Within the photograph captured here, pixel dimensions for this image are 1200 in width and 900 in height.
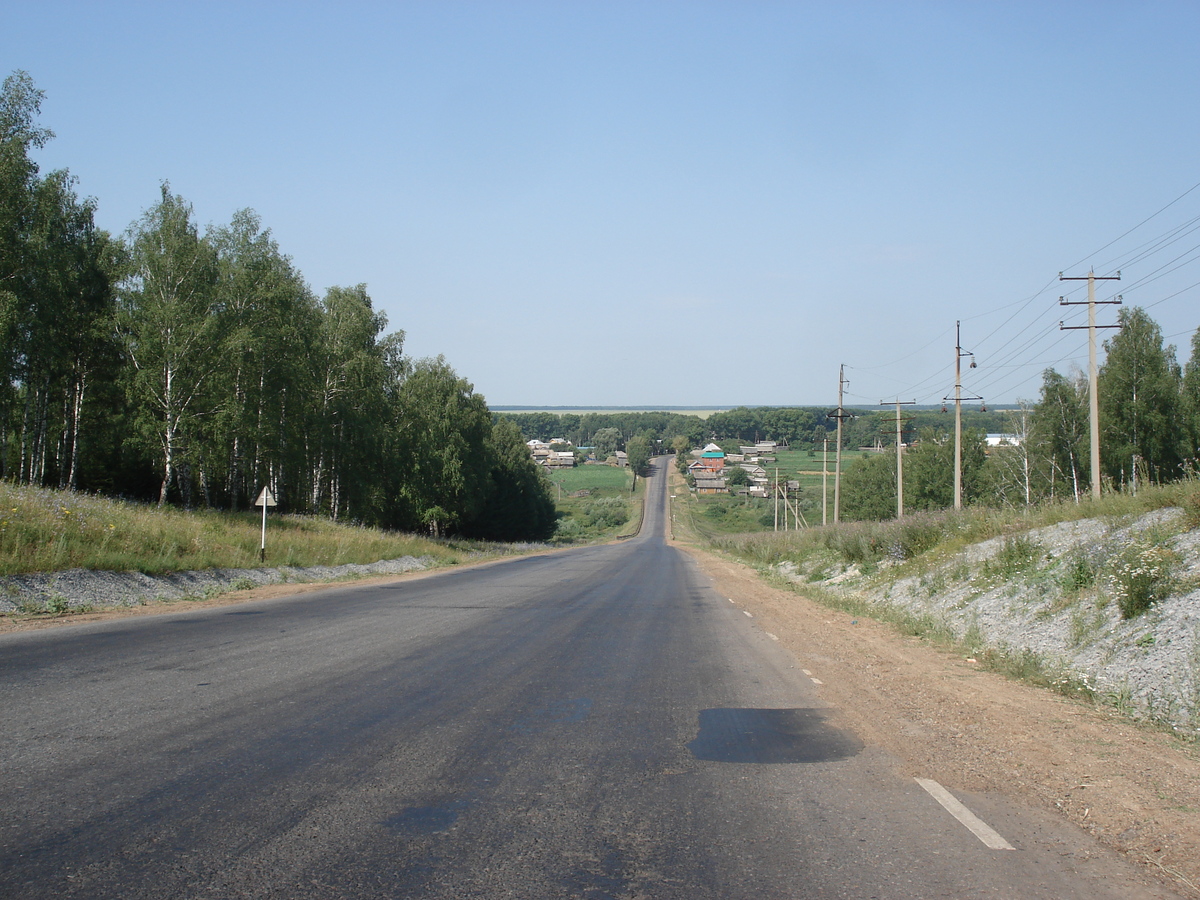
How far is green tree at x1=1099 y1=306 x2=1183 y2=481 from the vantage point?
1767 inches

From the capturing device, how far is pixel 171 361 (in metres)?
32.1

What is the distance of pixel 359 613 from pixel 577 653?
6.14m

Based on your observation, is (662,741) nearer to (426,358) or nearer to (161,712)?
(161,712)

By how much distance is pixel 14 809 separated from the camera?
4398 mm

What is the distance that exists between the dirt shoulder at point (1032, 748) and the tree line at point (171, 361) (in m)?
28.0

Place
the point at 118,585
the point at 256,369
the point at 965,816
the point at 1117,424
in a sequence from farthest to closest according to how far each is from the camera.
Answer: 1. the point at 1117,424
2. the point at 256,369
3. the point at 118,585
4. the point at 965,816

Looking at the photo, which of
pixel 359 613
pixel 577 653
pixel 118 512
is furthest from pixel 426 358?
pixel 577 653

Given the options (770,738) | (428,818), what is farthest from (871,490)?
(428,818)

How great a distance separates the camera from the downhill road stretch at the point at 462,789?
12.4ft

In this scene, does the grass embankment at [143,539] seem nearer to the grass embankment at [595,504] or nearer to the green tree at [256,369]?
the green tree at [256,369]

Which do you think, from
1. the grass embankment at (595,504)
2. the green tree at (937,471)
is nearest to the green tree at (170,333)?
the grass embankment at (595,504)

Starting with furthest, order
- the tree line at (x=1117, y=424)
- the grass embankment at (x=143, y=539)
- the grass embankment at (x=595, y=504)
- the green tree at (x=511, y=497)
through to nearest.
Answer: the grass embankment at (x=595, y=504)
the green tree at (x=511, y=497)
the tree line at (x=1117, y=424)
the grass embankment at (x=143, y=539)

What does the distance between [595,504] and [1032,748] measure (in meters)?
121

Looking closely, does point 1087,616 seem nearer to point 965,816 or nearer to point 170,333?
point 965,816
